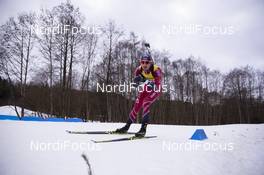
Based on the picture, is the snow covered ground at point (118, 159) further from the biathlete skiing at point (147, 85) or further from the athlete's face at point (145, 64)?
the athlete's face at point (145, 64)

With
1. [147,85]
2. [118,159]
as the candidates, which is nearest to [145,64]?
[147,85]

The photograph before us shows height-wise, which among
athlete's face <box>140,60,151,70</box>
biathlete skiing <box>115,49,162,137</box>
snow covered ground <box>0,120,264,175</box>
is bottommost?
snow covered ground <box>0,120,264,175</box>

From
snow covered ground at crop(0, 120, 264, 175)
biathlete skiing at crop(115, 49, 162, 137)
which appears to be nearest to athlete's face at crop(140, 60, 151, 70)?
biathlete skiing at crop(115, 49, 162, 137)

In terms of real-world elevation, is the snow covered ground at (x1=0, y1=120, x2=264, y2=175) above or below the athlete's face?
below

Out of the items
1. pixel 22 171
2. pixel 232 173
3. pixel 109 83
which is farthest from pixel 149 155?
pixel 109 83

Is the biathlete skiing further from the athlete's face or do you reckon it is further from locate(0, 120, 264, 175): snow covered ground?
locate(0, 120, 264, 175): snow covered ground

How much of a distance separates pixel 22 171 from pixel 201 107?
131 ft

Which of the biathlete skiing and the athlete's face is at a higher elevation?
the athlete's face

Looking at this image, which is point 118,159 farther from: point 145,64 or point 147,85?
point 145,64

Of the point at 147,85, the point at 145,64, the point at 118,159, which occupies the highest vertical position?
the point at 145,64

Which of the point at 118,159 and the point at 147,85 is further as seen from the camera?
the point at 147,85

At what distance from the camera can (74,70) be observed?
18391 millimetres

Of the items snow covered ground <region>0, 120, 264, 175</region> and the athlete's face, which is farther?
the athlete's face

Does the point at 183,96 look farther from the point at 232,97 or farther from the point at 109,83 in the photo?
the point at 109,83
